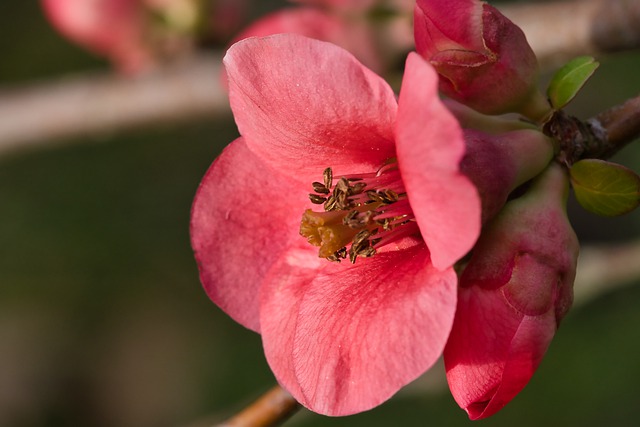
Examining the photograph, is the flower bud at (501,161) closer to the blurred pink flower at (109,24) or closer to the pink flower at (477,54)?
the pink flower at (477,54)

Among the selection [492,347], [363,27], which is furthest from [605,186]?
[363,27]

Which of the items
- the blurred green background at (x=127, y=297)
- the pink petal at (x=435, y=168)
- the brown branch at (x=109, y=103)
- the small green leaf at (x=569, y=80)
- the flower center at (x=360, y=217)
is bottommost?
the blurred green background at (x=127, y=297)

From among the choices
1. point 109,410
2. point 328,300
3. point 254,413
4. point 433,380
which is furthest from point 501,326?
point 109,410

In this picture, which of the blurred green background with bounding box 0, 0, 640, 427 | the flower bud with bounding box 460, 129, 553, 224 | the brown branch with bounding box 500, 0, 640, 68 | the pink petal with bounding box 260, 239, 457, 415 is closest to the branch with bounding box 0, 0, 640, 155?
the brown branch with bounding box 500, 0, 640, 68

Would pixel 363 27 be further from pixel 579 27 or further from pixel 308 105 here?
pixel 308 105

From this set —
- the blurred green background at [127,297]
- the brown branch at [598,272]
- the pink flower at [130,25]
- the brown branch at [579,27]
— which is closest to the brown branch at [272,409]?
the brown branch at [579,27]

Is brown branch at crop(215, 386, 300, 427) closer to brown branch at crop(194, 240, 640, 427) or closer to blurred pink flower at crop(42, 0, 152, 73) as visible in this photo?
brown branch at crop(194, 240, 640, 427)
